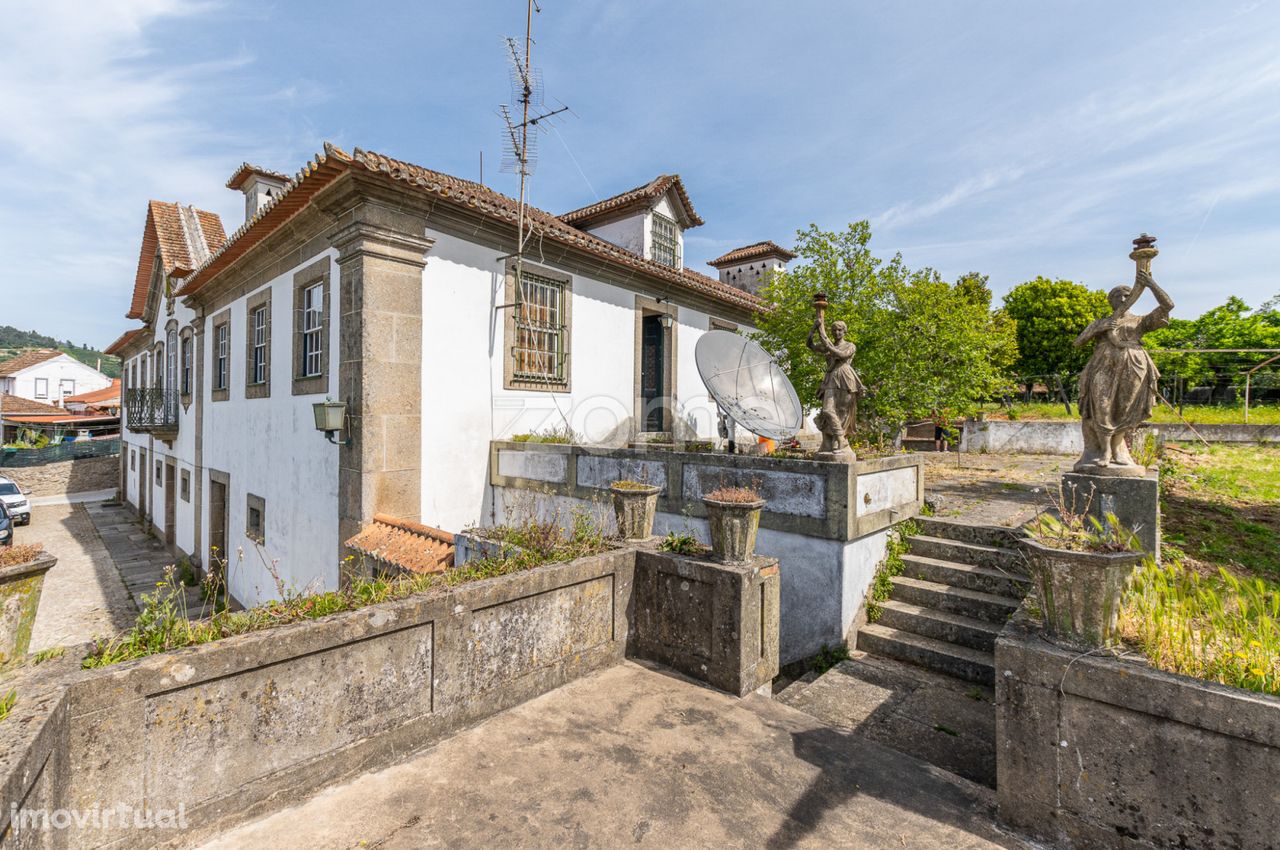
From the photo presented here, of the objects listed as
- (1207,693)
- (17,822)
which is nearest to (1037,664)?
(1207,693)

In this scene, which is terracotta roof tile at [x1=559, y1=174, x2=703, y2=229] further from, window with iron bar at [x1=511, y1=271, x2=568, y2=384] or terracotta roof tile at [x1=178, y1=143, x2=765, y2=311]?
window with iron bar at [x1=511, y1=271, x2=568, y2=384]

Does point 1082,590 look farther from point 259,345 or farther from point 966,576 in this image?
point 259,345

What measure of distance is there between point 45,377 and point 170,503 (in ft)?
189

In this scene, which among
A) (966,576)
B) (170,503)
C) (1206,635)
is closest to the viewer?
(1206,635)

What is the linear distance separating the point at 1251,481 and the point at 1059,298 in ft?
86.2

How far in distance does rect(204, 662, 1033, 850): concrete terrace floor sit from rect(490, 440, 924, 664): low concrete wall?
7.02ft

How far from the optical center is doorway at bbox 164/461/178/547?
51.6 ft

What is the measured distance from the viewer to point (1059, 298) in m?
30.2

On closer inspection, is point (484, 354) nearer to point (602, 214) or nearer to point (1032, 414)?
point (602, 214)

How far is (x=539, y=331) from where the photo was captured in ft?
32.4

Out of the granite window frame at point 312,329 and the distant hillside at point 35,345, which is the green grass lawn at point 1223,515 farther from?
the distant hillside at point 35,345

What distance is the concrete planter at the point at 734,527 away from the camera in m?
4.50

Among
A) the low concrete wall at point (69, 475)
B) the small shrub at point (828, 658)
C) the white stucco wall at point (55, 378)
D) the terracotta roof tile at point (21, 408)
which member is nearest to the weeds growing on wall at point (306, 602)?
the small shrub at point (828, 658)

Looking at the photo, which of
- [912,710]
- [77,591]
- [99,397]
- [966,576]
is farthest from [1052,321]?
[99,397]
